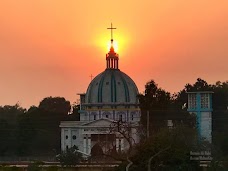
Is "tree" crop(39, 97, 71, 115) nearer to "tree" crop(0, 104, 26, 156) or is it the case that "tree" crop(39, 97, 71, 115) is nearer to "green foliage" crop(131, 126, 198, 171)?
"tree" crop(0, 104, 26, 156)

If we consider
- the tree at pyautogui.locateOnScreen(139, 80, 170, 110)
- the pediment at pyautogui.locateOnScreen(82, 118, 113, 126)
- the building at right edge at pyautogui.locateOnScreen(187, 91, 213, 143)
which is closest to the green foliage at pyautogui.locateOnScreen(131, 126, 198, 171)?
the tree at pyautogui.locateOnScreen(139, 80, 170, 110)

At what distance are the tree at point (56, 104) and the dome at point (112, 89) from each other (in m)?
9.40

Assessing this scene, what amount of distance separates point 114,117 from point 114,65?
16.9 feet

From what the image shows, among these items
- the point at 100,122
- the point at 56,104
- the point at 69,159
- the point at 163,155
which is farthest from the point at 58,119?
the point at 163,155

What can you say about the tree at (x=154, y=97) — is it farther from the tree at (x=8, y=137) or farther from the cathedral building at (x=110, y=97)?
the cathedral building at (x=110, y=97)

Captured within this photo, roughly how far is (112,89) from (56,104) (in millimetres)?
12627

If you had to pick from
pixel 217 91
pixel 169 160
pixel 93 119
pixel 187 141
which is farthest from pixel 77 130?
pixel 169 160

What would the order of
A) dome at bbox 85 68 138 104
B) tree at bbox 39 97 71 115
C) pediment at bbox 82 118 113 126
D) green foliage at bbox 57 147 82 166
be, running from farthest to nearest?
tree at bbox 39 97 71 115 → dome at bbox 85 68 138 104 → pediment at bbox 82 118 113 126 → green foliage at bbox 57 147 82 166

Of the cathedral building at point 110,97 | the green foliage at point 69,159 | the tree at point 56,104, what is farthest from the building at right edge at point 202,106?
the tree at point 56,104

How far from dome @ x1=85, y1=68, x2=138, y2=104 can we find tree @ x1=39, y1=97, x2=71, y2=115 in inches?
370

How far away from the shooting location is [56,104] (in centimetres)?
11706

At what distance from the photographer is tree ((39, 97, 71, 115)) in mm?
115812

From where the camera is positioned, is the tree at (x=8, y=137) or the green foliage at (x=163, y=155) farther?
the tree at (x=8, y=137)

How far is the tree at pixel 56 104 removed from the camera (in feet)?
380
